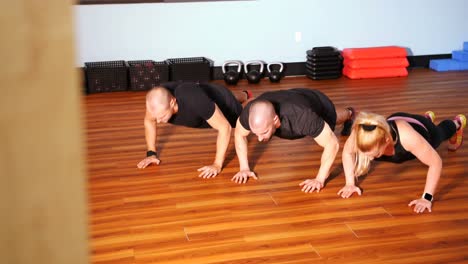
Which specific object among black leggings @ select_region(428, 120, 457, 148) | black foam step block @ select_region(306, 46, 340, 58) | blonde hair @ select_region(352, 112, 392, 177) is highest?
blonde hair @ select_region(352, 112, 392, 177)

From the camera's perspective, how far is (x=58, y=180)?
430 millimetres

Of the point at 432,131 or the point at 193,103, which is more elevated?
the point at 193,103

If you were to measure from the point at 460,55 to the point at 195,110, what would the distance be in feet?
15.9

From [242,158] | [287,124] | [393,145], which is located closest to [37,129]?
[393,145]

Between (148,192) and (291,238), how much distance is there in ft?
3.52

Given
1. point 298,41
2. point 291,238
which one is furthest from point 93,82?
point 291,238

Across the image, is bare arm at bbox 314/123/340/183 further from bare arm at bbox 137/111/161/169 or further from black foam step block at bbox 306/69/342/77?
black foam step block at bbox 306/69/342/77

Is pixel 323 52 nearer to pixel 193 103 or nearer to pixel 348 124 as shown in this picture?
pixel 348 124

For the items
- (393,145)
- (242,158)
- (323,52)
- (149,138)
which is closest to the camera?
(393,145)

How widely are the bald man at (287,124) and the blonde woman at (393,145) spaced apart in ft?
0.45

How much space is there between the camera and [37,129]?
407 mm

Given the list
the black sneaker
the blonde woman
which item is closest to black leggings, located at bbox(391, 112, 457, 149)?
the blonde woman

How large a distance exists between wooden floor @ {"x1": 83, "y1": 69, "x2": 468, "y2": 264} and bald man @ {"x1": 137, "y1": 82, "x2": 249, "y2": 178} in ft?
0.51

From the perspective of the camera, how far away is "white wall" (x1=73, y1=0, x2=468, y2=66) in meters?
6.45
